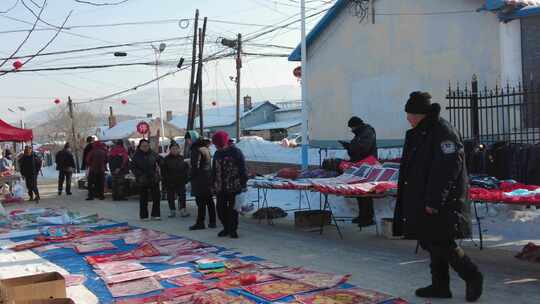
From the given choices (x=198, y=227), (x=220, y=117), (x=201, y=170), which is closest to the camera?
(x=201, y=170)

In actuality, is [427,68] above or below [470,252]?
above

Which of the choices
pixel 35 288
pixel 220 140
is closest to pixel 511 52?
pixel 220 140

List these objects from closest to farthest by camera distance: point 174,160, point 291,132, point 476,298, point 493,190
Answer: point 476,298 < point 493,190 < point 174,160 < point 291,132

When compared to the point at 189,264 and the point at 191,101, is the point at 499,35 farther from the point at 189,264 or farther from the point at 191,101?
the point at 191,101

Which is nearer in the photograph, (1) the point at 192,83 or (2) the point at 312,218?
(2) the point at 312,218

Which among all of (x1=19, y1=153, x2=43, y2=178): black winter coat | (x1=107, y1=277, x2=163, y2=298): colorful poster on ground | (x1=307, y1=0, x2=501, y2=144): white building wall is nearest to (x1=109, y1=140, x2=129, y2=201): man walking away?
(x1=19, y1=153, x2=43, y2=178): black winter coat

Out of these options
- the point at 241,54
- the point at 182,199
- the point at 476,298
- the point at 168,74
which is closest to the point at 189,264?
the point at 476,298

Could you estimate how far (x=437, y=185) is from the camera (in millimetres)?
4949

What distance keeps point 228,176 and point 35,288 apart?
427 cm

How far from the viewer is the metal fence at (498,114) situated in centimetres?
1192

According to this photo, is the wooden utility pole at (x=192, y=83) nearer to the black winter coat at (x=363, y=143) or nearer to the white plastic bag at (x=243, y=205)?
the white plastic bag at (x=243, y=205)

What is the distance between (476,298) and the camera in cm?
527

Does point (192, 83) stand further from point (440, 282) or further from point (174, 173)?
point (440, 282)

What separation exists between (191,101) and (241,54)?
5545mm
